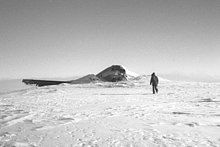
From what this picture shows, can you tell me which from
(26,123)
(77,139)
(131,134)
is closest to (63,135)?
(77,139)

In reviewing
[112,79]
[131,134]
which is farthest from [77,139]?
[112,79]

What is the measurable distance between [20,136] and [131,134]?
3.01 meters

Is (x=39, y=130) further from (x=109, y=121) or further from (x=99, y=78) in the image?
(x=99, y=78)

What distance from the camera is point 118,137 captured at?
4816mm

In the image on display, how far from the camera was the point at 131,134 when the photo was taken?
5051 millimetres

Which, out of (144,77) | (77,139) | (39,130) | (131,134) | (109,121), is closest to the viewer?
(77,139)

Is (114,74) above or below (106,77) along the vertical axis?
above

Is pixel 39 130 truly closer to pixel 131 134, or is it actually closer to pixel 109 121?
pixel 109 121

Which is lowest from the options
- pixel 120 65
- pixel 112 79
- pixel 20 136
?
pixel 20 136

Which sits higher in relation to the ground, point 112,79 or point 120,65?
point 120,65

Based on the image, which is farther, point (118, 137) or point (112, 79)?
point (112, 79)

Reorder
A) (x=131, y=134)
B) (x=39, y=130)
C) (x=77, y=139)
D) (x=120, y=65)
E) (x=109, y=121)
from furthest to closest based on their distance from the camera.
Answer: (x=120, y=65) < (x=109, y=121) < (x=39, y=130) < (x=131, y=134) < (x=77, y=139)

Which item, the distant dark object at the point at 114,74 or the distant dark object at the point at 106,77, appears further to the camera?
the distant dark object at the point at 106,77

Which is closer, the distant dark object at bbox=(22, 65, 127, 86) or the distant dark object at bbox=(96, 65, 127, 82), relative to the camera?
the distant dark object at bbox=(96, 65, 127, 82)
